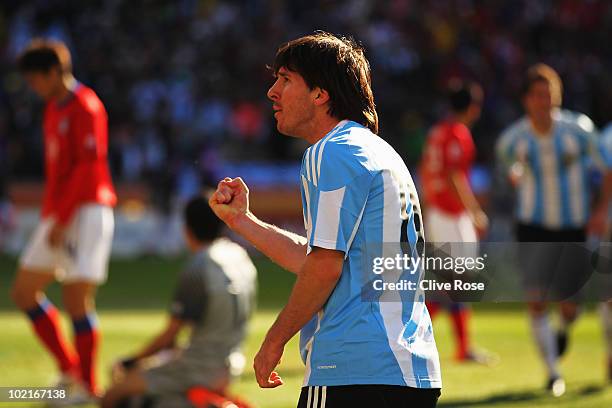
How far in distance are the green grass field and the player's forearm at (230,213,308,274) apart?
12.4 feet

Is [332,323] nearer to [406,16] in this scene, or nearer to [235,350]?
[235,350]

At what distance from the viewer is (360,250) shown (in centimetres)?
348

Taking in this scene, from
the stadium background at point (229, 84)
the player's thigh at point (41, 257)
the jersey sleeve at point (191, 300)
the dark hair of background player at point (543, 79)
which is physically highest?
the stadium background at point (229, 84)

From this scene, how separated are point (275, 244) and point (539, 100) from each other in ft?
15.9

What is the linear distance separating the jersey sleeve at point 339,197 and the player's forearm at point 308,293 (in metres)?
0.05

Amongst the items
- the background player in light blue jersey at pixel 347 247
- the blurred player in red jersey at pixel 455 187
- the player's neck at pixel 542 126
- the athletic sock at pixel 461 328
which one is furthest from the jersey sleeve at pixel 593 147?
the background player in light blue jersey at pixel 347 247

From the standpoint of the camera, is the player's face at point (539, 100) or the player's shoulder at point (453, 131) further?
the player's shoulder at point (453, 131)

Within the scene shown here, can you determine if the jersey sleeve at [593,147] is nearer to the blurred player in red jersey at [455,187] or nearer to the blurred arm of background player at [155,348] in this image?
the blurred player in red jersey at [455,187]

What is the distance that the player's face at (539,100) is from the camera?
326 inches

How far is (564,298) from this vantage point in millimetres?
5352

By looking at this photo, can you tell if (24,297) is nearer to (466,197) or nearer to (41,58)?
(41,58)

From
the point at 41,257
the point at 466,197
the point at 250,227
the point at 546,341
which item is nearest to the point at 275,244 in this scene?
the point at 250,227

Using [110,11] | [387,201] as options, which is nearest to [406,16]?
[110,11]

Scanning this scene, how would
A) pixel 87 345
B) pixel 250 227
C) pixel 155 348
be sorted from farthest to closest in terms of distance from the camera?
pixel 87 345, pixel 155 348, pixel 250 227
